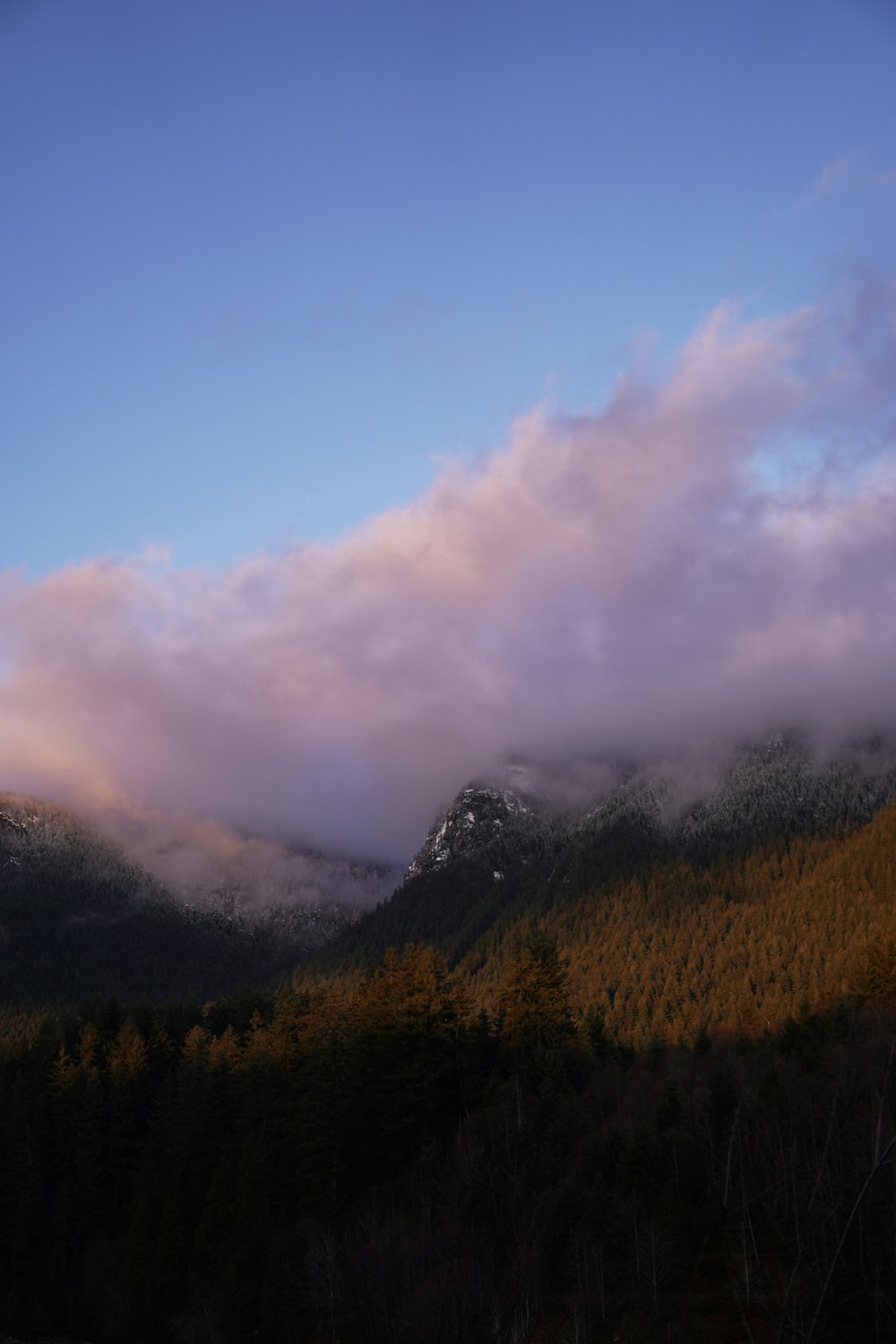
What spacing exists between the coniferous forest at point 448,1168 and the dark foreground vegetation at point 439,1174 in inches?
7.9

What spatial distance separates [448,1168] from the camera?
55844mm

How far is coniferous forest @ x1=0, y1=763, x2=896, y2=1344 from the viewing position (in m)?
36.7

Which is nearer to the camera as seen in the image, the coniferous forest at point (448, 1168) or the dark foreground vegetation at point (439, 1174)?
the dark foreground vegetation at point (439, 1174)

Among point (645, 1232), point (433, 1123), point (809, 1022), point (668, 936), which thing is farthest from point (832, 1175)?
point (668, 936)

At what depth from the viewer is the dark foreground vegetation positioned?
36.5 meters

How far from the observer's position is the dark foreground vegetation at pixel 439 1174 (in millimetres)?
36531

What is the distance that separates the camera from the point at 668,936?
526 feet

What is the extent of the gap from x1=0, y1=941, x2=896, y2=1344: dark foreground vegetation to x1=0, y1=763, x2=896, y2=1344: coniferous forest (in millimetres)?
200

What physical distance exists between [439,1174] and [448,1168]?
2.53 ft

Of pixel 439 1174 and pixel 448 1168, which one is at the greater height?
pixel 448 1168

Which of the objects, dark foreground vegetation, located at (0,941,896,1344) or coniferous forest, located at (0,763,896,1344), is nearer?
dark foreground vegetation, located at (0,941,896,1344)

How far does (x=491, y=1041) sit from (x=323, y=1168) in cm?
1409

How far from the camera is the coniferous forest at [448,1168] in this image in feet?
120

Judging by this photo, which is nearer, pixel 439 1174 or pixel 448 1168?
pixel 448 1168
